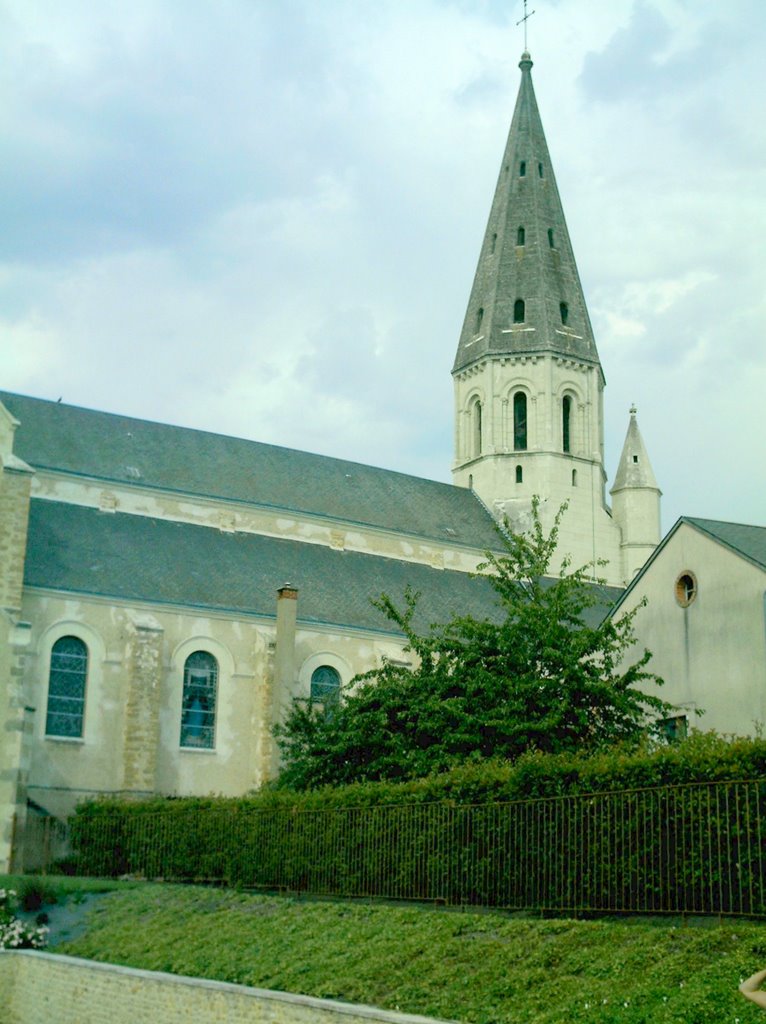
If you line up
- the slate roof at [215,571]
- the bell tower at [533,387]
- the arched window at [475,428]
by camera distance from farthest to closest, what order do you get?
the arched window at [475,428]
the bell tower at [533,387]
the slate roof at [215,571]

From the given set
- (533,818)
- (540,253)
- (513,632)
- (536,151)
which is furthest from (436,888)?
(536,151)

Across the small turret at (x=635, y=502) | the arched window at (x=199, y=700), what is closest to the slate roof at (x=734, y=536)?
the arched window at (x=199, y=700)

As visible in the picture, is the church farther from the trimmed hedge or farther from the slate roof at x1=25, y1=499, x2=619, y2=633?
the trimmed hedge

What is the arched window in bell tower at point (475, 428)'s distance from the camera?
5184 centimetres

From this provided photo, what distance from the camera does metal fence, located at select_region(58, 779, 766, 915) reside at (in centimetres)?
1356

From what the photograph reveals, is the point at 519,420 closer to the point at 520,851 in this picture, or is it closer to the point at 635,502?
the point at 635,502

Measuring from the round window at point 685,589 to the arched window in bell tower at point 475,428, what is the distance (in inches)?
1014

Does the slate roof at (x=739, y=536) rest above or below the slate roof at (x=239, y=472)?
below

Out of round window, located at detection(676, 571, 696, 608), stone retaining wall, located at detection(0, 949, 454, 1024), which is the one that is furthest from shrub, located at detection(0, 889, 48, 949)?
round window, located at detection(676, 571, 696, 608)

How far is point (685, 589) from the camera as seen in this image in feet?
86.0

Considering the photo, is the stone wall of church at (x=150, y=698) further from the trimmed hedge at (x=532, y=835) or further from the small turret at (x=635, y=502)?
the small turret at (x=635, y=502)

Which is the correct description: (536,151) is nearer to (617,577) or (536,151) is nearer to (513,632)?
(617,577)

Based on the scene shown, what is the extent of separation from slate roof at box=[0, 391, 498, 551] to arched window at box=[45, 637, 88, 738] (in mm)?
7139

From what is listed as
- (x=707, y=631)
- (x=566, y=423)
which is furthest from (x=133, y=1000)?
(x=566, y=423)
